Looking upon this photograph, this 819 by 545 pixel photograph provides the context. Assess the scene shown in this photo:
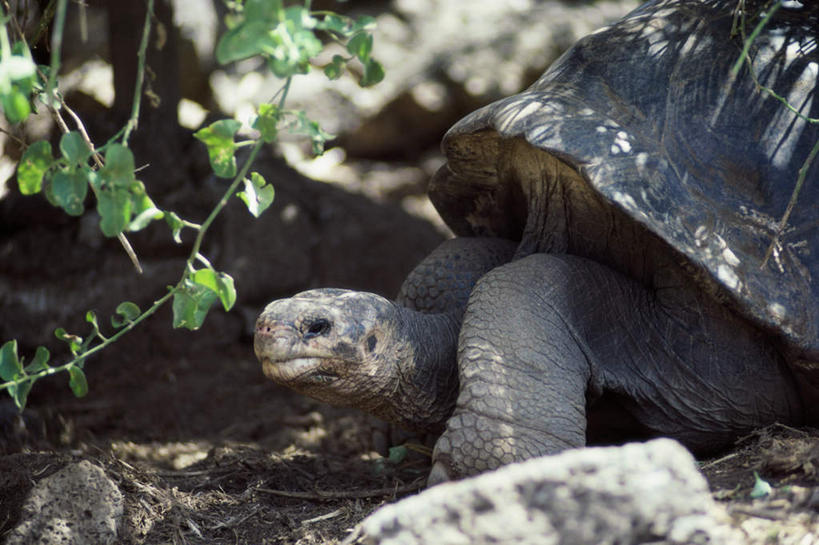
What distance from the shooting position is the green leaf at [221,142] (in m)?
2.16

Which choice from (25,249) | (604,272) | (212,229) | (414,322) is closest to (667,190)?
(604,272)

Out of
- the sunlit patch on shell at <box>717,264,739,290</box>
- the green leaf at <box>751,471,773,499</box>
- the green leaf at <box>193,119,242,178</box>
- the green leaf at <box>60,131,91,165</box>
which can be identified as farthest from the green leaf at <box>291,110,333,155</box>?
the green leaf at <box>751,471,773,499</box>

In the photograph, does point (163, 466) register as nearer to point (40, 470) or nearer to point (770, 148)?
point (40, 470)

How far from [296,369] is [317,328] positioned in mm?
142

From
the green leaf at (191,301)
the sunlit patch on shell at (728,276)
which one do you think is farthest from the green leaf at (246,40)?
the sunlit patch on shell at (728,276)

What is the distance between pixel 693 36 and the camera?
123 inches

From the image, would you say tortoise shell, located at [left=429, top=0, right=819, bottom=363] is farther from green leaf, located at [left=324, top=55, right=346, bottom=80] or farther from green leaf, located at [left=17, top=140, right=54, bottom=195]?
green leaf, located at [left=17, top=140, right=54, bottom=195]

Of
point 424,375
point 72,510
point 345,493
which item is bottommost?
point 345,493

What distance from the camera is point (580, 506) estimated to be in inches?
68.2

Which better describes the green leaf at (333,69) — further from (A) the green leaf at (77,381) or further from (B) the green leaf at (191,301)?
(A) the green leaf at (77,381)

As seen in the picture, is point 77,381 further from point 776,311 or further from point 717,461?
point 776,311

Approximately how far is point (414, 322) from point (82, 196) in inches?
50.5

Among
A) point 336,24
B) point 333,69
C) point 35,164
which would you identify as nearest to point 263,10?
point 336,24

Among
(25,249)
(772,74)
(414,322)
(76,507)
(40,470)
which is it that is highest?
(772,74)
